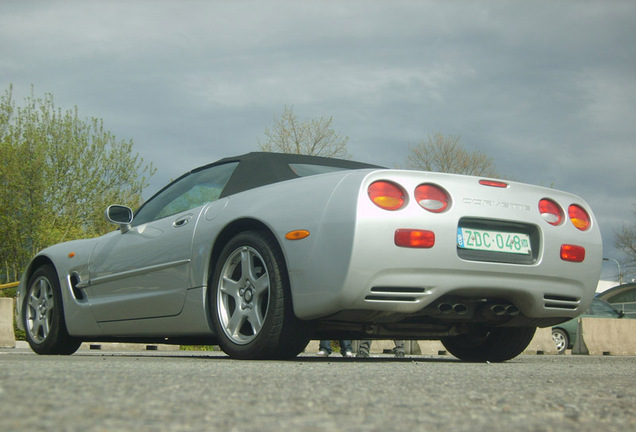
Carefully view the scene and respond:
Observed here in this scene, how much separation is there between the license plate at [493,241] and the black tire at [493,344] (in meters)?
1.02

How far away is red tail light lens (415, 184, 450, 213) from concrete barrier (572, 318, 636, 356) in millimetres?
11466

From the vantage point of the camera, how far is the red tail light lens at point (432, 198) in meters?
4.59

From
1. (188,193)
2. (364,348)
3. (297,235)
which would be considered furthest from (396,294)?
(364,348)

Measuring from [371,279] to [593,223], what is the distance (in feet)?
6.04

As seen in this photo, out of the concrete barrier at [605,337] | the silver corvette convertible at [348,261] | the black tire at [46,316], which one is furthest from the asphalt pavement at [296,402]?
the concrete barrier at [605,337]

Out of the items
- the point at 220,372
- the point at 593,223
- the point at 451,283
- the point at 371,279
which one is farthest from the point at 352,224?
the point at 593,223

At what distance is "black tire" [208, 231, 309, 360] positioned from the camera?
467 centimetres

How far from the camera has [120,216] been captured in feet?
20.9

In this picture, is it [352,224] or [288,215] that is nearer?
[352,224]

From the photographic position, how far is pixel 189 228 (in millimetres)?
5516

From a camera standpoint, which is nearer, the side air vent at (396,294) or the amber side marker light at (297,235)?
the side air vent at (396,294)

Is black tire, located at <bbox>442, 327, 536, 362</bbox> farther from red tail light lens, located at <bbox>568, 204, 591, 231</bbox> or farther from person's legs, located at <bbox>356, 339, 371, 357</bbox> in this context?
person's legs, located at <bbox>356, 339, 371, 357</bbox>

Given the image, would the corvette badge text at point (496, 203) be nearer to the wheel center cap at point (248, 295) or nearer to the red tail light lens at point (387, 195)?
the red tail light lens at point (387, 195)

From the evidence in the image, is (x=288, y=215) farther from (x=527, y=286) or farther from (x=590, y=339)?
(x=590, y=339)
